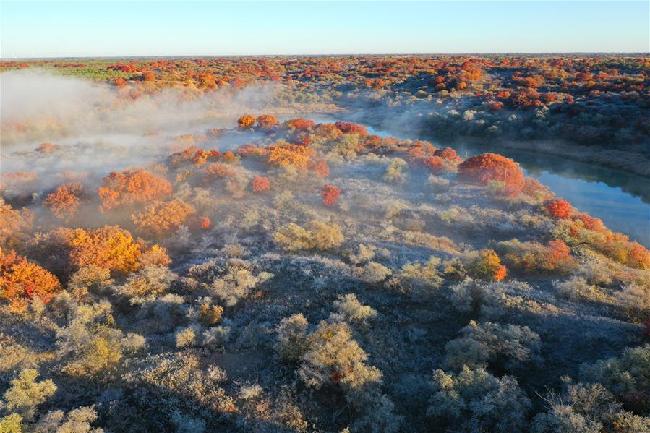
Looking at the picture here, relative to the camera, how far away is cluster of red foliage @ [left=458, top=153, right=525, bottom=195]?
72.6 ft

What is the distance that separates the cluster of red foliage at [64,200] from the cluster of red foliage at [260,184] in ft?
23.8

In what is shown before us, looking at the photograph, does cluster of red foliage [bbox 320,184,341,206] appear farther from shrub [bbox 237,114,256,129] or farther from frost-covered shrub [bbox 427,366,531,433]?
shrub [bbox 237,114,256,129]

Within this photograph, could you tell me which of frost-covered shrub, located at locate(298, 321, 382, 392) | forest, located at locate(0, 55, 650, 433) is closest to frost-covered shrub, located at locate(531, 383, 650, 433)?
forest, located at locate(0, 55, 650, 433)

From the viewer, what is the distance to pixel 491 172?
22.8m

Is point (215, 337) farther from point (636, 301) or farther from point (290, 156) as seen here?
point (290, 156)

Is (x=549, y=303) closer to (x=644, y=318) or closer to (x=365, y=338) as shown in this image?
(x=644, y=318)

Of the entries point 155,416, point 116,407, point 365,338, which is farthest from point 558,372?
point 116,407

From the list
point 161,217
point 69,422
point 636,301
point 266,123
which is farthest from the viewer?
point 266,123

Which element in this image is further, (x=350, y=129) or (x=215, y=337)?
(x=350, y=129)

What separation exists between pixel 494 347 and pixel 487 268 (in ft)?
12.7

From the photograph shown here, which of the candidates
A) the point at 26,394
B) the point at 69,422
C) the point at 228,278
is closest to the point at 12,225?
the point at 228,278

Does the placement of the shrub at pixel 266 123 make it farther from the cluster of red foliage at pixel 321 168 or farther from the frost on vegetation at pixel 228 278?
the frost on vegetation at pixel 228 278

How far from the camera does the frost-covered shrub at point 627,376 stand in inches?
341

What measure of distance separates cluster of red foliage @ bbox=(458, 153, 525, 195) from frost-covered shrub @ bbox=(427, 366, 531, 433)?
13.6m
